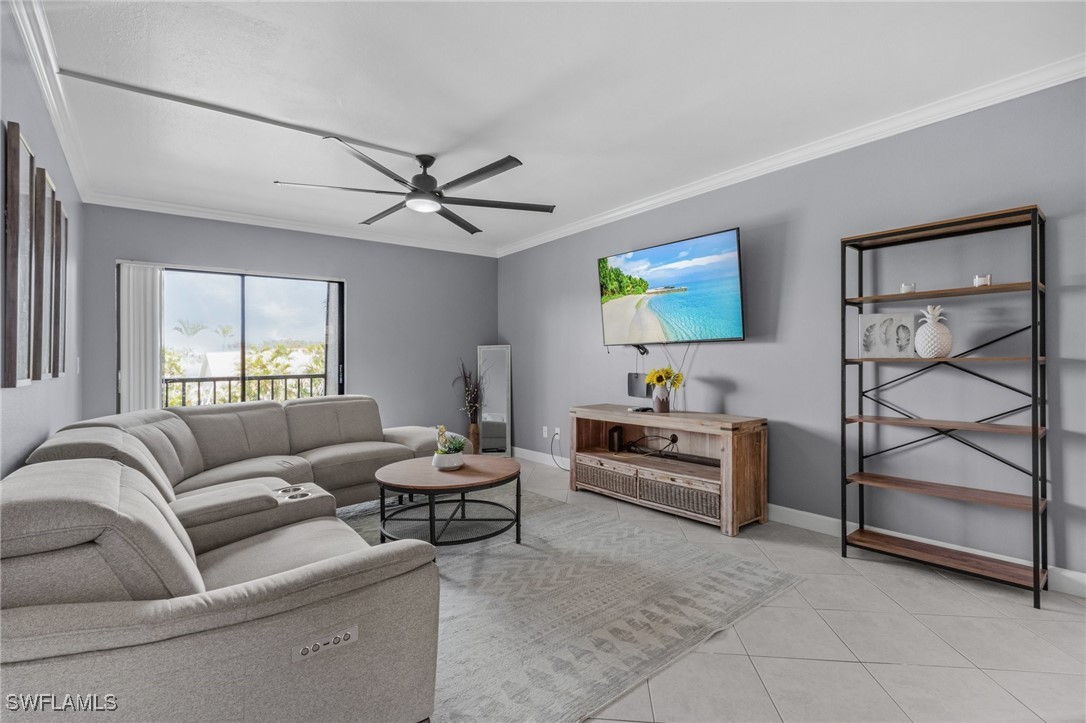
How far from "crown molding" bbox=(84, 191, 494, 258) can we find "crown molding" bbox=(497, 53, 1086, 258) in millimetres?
2280

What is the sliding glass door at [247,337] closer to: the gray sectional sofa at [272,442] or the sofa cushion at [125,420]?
the gray sectional sofa at [272,442]

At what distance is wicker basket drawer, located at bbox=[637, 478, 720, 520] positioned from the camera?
351 centimetres

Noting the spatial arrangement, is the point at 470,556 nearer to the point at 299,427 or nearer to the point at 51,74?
the point at 299,427

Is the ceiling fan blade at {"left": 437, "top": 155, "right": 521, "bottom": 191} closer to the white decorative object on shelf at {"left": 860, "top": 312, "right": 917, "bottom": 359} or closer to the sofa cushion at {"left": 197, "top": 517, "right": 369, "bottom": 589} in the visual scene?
the sofa cushion at {"left": 197, "top": 517, "right": 369, "bottom": 589}

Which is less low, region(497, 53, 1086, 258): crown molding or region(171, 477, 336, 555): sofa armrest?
region(497, 53, 1086, 258): crown molding

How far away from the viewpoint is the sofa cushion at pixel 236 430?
3.62 m

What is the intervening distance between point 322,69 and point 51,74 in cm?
128

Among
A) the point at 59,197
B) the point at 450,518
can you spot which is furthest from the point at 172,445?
the point at 450,518

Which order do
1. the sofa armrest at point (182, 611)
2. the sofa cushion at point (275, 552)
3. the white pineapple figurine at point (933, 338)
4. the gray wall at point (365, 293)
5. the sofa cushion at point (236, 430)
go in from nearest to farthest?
Answer: the sofa armrest at point (182, 611) < the sofa cushion at point (275, 552) < the white pineapple figurine at point (933, 338) < the sofa cushion at point (236, 430) < the gray wall at point (365, 293)

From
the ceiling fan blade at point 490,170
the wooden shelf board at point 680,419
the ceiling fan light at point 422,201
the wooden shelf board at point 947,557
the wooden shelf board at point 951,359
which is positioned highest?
the ceiling fan blade at point 490,170

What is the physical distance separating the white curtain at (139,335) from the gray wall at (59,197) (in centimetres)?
94

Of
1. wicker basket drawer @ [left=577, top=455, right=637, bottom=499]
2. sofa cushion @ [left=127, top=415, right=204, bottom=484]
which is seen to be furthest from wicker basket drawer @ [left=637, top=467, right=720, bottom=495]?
sofa cushion @ [left=127, top=415, right=204, bottom=484]

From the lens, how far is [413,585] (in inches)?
59.1

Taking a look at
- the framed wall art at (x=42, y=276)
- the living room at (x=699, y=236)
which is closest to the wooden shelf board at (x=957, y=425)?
the living room at (x=699, y=236)
